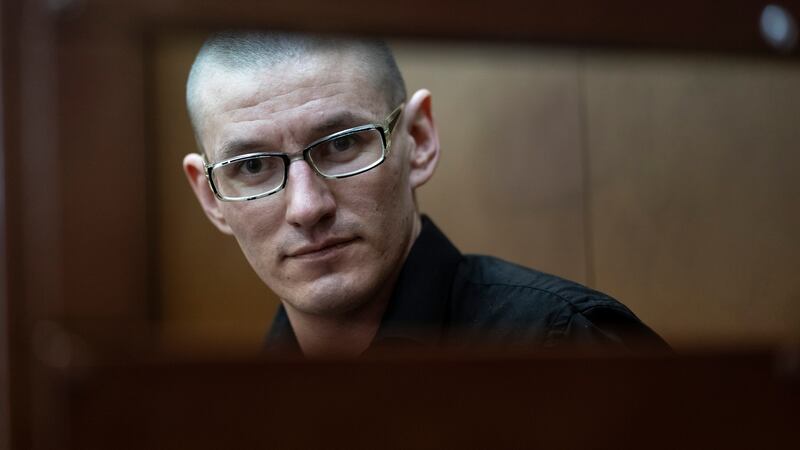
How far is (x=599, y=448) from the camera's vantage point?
2.33 ft

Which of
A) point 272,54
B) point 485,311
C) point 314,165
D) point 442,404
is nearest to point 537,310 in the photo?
point 485,311

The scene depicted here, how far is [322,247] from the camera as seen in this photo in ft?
2.61

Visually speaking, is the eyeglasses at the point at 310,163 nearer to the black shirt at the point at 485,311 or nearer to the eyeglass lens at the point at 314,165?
the eyeglass lens at the point at 314,165

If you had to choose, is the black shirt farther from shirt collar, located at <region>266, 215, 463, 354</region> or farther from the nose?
the nose

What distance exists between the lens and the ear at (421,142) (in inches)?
34.0

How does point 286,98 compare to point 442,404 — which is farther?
point 286,98

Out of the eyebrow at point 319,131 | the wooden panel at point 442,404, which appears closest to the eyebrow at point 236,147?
the eyebrow at point 319,131

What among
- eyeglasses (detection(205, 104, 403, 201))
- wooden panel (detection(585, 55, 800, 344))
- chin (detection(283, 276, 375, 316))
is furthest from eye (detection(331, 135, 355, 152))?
wooden panel (detection(585, 55, 800, 344))

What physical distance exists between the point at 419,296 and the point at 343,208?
14 centimetres

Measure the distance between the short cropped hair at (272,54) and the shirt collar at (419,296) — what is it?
18 cm

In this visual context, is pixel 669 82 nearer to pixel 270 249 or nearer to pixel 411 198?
pixel 411 198

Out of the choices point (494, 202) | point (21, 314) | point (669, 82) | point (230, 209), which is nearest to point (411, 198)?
point (494, 202)

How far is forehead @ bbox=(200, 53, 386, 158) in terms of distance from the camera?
79 centimetres

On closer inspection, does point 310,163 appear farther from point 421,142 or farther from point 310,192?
point 421,142
